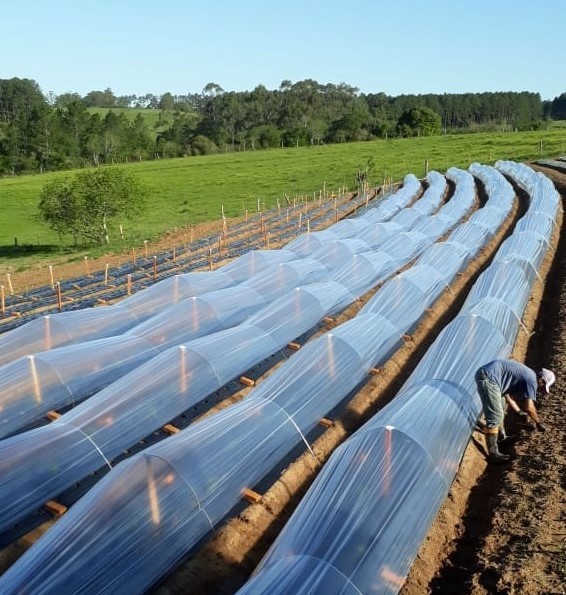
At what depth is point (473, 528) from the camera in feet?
26.7

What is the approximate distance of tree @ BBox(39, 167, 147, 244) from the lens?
114 feet

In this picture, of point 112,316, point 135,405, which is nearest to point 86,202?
point 112,316

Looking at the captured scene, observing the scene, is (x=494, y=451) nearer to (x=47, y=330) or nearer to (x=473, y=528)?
(x=473, y=528)

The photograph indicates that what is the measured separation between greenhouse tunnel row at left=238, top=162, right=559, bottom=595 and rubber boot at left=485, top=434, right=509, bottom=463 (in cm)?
37

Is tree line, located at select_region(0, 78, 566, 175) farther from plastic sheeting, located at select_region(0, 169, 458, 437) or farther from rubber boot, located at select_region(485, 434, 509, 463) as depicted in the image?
rubber boot, located at select_region(485, 434, 509, 463)

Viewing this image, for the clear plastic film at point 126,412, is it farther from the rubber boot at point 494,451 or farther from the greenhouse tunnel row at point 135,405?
the rubber boot at point 494,451

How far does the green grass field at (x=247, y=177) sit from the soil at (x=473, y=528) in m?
27.0

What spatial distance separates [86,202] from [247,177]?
3207 cm

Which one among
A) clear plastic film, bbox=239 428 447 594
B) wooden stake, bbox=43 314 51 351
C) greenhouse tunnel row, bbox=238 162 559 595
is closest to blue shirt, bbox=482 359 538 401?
greenhouse tunnel row, bbox=238 162 559 595

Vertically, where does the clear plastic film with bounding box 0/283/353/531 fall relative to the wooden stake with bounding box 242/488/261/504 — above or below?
above

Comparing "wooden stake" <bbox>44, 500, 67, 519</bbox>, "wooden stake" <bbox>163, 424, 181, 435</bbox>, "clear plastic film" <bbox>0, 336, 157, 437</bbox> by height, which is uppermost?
"clear plastic film" <bbox>0, 336, 157, 437</bbox>

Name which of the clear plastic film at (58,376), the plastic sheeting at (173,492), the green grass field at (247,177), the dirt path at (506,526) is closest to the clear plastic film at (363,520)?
the dirt path at (506,526)

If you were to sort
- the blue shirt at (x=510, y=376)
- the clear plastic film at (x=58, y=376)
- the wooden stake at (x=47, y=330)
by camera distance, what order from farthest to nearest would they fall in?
1. the wooden stake at (x=47, y=330)
2. the clear plastic film at (x=58, y=376)
3. the blue shirt at (x=510, y=376)

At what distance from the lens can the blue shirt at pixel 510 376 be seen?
9.19 metres
